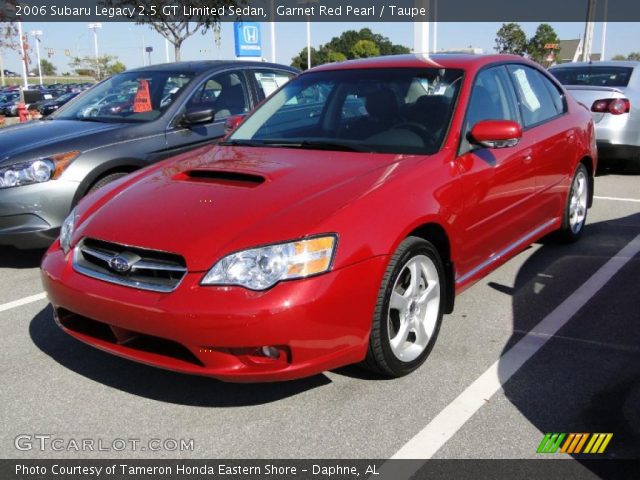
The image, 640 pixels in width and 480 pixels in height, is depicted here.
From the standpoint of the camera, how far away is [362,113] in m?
4.05

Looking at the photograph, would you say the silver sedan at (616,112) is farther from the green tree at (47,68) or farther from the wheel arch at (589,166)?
the green tree at (47,68)

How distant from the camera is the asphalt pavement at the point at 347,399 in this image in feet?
8.99

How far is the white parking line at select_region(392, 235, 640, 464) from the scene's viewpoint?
2.73 metres

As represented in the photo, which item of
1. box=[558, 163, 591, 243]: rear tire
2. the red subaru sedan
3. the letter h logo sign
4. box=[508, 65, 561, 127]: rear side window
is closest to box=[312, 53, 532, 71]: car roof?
the red subaru sedan

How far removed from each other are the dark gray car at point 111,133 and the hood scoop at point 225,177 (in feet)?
5.79

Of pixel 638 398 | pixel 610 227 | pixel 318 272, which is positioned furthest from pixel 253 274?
pixel 610 227

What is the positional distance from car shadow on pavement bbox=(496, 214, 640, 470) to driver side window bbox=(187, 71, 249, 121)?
3.11 meters

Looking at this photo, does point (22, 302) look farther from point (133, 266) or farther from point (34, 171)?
point (133, 266)

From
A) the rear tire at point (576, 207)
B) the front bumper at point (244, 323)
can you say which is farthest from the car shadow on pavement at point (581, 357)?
the front bumper at point (244, 323)

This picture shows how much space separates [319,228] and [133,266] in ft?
2.83

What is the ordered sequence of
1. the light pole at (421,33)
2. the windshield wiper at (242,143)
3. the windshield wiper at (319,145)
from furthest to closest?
the light pole at (421,33)
the windshield wiper at (242,143)
the windshield wiper at (319,145)

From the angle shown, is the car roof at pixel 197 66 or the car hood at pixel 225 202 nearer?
the car hood at pixel 225 202

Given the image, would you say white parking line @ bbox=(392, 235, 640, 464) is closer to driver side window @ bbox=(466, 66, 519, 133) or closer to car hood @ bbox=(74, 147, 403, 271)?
car hood @ bbox=(74, 147, 403, 271)

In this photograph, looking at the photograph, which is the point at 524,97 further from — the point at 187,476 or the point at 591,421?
the point at 187,476
